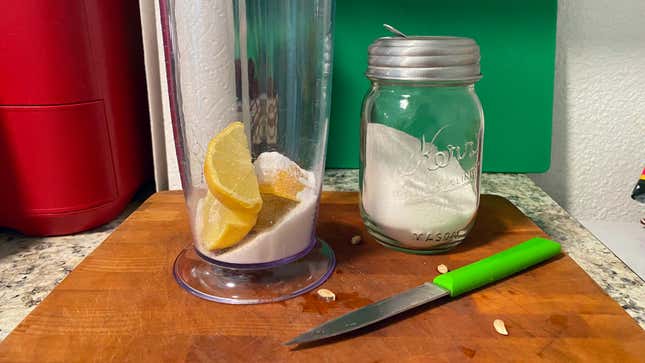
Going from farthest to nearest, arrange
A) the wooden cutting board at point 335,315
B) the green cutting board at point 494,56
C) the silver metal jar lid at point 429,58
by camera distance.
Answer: the green cutting board at point 494,56, the silver metal jar lid at point 429,58, the wooden cutting board at point 335,315

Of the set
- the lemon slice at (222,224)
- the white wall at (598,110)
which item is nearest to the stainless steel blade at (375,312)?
the lemon slice at (222,224)

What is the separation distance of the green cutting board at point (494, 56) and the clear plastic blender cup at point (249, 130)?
314mm

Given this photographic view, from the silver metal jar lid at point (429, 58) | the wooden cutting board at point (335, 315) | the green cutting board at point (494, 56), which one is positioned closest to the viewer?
the wooden cutting board at point (335, 315)

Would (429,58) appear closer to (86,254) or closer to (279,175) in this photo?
(279,175)

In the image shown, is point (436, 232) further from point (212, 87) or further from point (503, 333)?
point (212, 87)

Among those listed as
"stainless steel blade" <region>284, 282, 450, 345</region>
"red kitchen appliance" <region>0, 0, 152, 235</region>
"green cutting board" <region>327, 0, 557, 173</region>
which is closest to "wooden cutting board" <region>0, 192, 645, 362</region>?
"stainless steel blade" <region>284, 282, 450, 345</region>

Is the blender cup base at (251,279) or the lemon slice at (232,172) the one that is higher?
the lemon slice at (232,172)

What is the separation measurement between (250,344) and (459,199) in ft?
0.97

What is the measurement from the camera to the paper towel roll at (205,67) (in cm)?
46

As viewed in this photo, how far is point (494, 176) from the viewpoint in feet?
2.93

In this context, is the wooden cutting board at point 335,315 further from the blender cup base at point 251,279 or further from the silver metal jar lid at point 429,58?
the silver metal jar lid at point 429,58

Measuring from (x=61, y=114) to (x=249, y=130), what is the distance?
0.95 ft

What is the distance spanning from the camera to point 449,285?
0.48m

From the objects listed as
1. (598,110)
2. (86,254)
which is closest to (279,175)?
(86,254)
